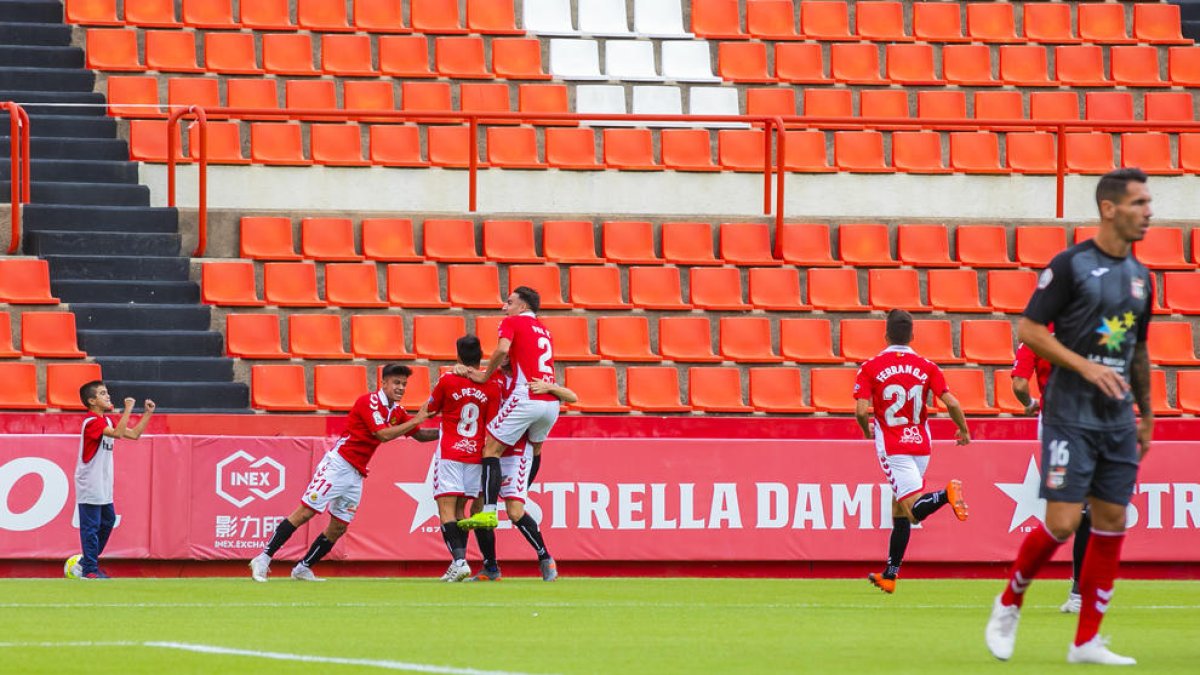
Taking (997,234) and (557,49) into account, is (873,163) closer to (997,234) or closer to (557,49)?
(997,234)

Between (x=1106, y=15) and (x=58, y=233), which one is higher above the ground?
(x=1106, y=15)

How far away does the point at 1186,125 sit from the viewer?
798 inches

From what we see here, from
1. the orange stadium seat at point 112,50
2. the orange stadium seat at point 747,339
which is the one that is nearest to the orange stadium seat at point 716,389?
the orange stadium seat at point 747,339

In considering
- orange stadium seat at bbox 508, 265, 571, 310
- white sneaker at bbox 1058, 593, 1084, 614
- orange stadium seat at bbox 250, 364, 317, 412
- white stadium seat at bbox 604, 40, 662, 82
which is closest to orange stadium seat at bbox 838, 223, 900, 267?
orange stadium seat at bbox 508, 265, 571, 310

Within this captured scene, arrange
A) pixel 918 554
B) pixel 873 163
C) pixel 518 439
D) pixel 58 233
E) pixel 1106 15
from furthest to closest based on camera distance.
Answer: pixel 1106 15 < pixel 873 163 < pixel 58 233 < pixel 918 554 < pixel 518 439

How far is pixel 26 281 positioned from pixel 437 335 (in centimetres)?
369

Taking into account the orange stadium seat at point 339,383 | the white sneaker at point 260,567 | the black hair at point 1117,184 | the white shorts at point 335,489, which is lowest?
the white sneaker at point 260,567

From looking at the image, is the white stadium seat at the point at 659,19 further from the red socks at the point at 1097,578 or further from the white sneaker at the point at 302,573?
the red socks at the point at 1097,578

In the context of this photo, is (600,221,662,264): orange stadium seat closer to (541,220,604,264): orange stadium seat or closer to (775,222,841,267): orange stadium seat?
(541,220,604,264): orange stadium seat

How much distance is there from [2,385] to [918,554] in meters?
7.88

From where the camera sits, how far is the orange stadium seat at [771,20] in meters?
23.6

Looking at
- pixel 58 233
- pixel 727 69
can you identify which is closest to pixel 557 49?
pixel 727 69

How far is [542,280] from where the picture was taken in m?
19.0

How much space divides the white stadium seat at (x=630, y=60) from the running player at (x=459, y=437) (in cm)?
809
